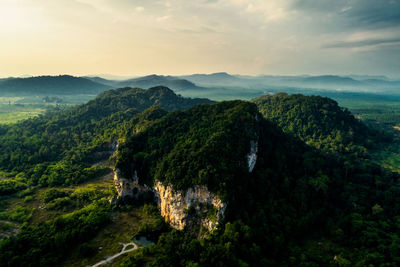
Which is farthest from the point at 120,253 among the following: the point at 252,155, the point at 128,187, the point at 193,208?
the point at 252,155

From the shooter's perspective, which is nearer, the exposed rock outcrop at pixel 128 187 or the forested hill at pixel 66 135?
the exposed rock outcrop at pixel 128 187

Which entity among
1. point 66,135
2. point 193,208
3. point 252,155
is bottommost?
point 193,208

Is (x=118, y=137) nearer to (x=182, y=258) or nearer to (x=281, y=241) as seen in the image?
(x=182, y=258)

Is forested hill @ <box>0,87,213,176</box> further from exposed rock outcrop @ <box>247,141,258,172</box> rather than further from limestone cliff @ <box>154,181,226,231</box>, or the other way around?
exposed rock outcrop @ <box>247,141,258,172</box>

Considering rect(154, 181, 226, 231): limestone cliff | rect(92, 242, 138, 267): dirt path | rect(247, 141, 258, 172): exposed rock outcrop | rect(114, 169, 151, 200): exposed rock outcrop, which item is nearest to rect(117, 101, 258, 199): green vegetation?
rect(247, 141, 258, 172): exposed rock outcrop

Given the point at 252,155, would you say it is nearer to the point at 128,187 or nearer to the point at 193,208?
the point at 193,208

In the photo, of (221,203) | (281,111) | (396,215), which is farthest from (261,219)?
(281,111)

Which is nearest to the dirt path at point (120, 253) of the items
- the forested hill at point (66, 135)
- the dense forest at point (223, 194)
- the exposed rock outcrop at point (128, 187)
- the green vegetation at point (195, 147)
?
the dense forest at point (223, 194)

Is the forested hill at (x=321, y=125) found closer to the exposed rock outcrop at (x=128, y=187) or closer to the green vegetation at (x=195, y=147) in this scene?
the green vegetation at (x=195, y=147)
